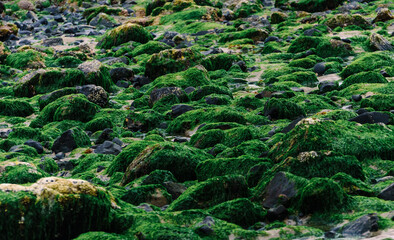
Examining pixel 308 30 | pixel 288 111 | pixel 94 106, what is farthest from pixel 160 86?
pixel 308 30

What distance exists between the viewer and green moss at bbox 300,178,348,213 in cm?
521

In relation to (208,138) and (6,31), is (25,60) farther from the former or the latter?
(208,138)

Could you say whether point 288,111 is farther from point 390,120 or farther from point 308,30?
A: point 308,30

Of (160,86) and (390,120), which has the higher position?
(390,120)

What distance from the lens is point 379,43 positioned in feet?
48.3

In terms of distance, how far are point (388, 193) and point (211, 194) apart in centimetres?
180

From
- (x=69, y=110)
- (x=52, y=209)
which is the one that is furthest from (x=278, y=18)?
(x=52, y=209)

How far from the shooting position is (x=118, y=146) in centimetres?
900

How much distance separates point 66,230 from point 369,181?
340 cm

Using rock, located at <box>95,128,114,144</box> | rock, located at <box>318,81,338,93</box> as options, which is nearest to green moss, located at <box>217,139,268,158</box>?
rock, located at <box>95,128,114,144</box>

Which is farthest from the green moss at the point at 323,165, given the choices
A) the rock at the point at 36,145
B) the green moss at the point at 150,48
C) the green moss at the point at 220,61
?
the green moss at the point at 150,48

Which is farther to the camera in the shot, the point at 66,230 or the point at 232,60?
the point at 232,60

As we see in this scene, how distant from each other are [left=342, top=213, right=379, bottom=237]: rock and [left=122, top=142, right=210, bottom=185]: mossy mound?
2.73m

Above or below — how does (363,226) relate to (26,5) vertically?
above
